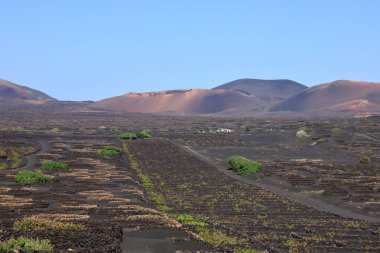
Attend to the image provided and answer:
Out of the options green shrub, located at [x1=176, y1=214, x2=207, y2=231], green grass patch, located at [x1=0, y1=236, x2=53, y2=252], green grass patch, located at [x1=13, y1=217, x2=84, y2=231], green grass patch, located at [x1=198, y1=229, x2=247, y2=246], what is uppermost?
green grass patch, located at [x1=0, y1=236, x2=53, y2=252]

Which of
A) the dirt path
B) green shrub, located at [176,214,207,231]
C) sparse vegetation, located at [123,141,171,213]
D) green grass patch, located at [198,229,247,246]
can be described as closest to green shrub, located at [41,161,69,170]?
sparse vegetation, located at [123,141,171,213]

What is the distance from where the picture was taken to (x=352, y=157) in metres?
88.4

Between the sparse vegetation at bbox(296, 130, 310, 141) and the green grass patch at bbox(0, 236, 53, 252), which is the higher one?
the green grass patch at bbox(0, 236, 53, 252)

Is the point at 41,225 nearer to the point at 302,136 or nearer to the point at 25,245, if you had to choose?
the point at 25,245

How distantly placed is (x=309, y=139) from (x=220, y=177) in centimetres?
6503

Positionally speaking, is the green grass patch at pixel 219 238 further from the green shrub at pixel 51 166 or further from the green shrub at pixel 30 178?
the green shrub at pixel 51 166

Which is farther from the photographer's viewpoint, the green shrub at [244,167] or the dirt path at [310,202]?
the green shrub at [244,167]

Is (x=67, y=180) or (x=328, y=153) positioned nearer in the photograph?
(x=67, y=180)

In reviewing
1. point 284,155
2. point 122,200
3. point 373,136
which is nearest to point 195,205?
point 122,200

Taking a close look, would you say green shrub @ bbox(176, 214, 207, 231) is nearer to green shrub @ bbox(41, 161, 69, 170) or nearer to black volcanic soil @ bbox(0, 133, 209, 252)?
black volcanic soil @ bbox(0, 133, 209, 252)

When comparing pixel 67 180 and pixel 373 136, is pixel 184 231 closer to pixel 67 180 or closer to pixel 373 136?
pixel 67 180

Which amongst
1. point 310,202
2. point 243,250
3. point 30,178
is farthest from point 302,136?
point 243,250

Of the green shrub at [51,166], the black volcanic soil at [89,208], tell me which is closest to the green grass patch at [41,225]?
the black volcanic soil at [89,208]

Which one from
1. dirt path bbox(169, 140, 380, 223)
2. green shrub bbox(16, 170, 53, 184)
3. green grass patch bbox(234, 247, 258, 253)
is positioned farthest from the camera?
green shrub bbox(16, 170, 53, 184)
